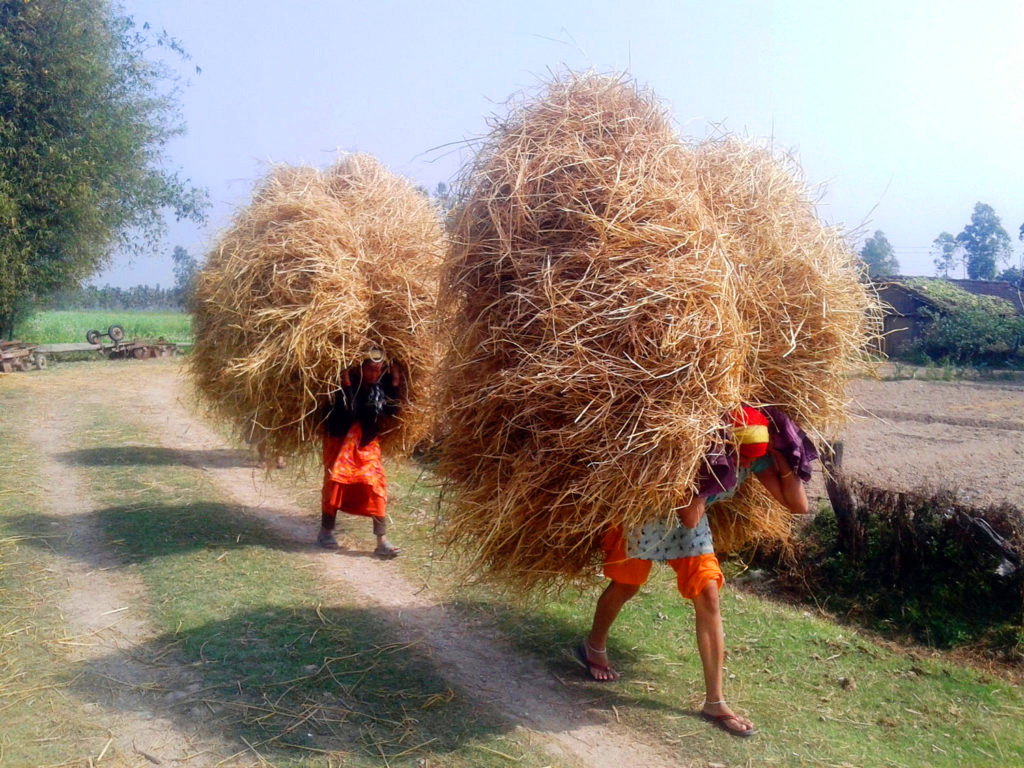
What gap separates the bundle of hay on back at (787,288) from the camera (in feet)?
12.0

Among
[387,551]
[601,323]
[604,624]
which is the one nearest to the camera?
[601,323]

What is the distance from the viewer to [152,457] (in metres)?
9.27

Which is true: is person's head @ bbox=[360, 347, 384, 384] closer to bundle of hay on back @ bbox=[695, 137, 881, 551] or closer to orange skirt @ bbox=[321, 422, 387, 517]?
orange skirt @ bbox=[321, 422, 387, 517]

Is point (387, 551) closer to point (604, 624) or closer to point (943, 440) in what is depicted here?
point (604, 624)

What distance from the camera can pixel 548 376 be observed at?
10.5 feet

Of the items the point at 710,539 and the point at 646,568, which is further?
the point at 646,568

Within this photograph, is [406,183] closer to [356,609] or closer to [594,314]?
[356,609]

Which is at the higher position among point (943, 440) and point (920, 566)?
point (943, 440)

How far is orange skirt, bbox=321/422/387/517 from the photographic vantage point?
19.0ft

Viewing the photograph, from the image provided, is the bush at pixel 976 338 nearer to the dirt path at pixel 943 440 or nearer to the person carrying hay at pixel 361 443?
the dirt path at pixel 943 440

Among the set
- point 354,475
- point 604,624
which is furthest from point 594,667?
point 354,475

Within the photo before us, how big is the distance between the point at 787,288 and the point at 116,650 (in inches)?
152

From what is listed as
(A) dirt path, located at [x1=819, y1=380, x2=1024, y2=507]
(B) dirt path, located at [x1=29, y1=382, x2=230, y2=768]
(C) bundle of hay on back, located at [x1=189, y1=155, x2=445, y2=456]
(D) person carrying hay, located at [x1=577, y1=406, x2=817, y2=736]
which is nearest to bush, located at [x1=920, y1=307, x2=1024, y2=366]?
(A) dirt path, located at [x1=819, y1=380, x2=1024, y2=507]

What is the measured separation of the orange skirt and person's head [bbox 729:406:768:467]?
3133mm
